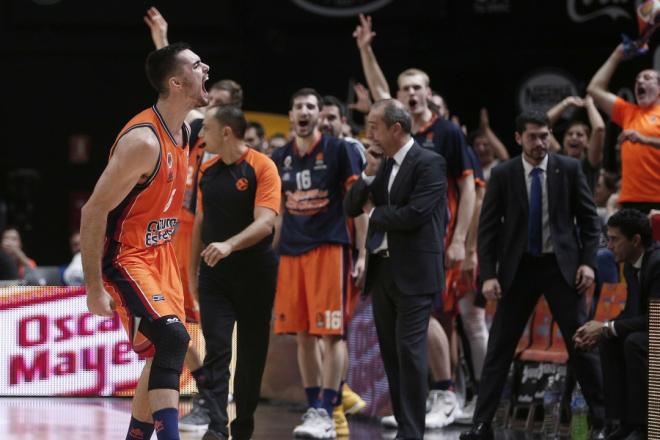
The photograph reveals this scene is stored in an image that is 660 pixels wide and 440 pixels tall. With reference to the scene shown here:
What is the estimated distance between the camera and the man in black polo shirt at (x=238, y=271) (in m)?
8.01

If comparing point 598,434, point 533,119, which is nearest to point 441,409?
point 598,434

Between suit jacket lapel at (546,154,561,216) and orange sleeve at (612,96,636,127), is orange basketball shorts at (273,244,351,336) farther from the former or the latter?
orange sleeve at (612,96,636,127)

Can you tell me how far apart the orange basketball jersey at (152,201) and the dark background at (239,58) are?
784 centimetres

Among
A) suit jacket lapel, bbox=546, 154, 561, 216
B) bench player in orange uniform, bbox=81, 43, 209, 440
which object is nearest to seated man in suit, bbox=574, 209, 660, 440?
suit jacket lapel, bbox=546, 154, 561, 216

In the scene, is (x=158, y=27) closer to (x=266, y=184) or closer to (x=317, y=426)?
(x=266, y=184)

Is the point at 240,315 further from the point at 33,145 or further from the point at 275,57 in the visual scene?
the point at 33,145

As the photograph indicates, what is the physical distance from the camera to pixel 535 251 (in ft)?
26.8

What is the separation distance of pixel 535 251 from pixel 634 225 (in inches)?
25.9

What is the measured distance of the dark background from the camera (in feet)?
45.5

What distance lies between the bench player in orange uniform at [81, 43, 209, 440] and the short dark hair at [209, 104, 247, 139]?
64.9 inches

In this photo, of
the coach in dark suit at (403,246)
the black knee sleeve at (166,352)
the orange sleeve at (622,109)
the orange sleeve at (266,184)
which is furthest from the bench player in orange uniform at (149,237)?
the orange sleeve at (622,109)

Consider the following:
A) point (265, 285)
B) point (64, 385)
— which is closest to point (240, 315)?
point (265, 285)

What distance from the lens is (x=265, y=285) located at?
320 inches

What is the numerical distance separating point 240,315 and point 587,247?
2.20m
